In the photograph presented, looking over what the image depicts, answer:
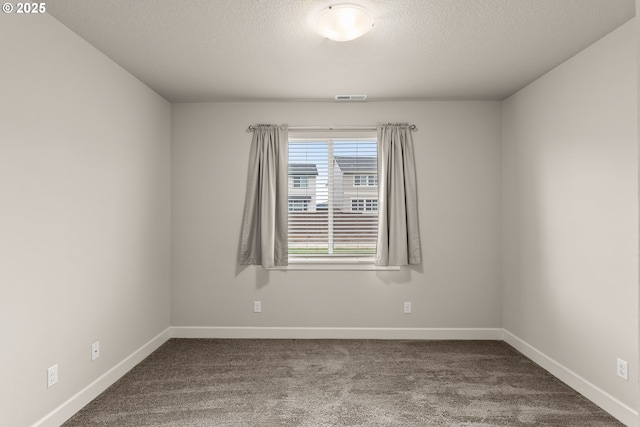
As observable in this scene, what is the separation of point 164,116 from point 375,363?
11.0ft

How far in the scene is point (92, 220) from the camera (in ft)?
9.53

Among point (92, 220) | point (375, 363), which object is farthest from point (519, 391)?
point (92, 220)

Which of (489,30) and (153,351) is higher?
(489,30)

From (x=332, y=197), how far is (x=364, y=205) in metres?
0.38

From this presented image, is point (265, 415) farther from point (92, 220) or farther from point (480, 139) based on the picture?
point (480, 139)

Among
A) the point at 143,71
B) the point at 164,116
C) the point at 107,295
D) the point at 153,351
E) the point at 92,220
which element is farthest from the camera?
the point at 164,116

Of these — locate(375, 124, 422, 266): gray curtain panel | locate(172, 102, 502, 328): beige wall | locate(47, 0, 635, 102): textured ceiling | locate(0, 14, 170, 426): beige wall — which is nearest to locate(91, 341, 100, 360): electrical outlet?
locate(0, 14, 170, 426): beige wall

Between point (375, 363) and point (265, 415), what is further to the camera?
point (375, 363)

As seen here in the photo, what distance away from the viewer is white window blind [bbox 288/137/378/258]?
174 inches

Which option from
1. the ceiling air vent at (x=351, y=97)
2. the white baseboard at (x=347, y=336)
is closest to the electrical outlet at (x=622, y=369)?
the white baseboard at (x=347, y=336)

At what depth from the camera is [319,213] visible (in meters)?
4.45

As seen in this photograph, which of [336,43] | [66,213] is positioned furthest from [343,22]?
[66,213]

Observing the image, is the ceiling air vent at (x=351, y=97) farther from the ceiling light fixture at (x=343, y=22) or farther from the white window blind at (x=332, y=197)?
the ceiling light fixture at (x=343, y=22)

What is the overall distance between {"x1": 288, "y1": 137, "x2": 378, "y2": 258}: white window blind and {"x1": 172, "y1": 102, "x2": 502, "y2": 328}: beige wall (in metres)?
0.27
